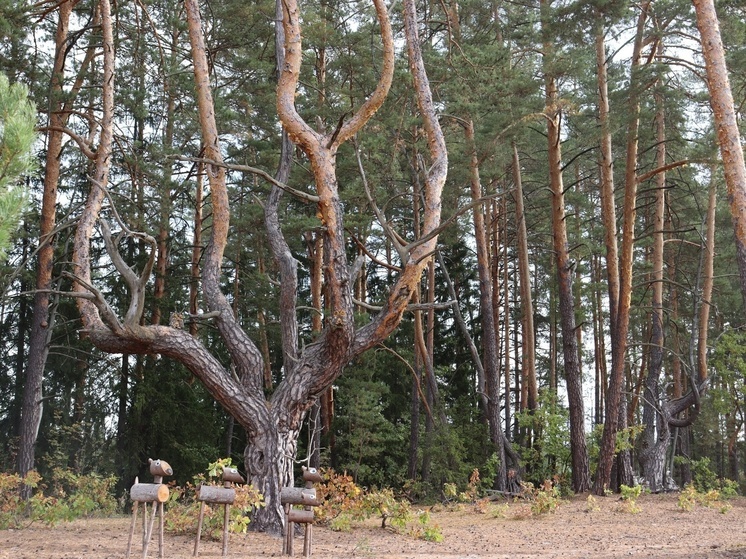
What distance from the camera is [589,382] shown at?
2995 centimetres

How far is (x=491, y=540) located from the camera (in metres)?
Result: 8.38

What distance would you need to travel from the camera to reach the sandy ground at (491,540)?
22.3 feet

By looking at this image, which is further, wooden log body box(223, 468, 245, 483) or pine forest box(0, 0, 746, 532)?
pine forest box(0, 0, 746, 532)

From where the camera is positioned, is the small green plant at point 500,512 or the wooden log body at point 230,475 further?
the small green plant at point 500,512

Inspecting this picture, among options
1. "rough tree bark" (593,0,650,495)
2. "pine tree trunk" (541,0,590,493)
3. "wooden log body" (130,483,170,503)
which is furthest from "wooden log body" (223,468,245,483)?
"pine tree trunk" (541,0,590,493)

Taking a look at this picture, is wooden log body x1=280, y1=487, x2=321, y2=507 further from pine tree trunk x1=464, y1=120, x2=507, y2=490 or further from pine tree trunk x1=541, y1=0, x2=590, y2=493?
pine tree trunk x1=464, y1=120, x2=507, y2=490

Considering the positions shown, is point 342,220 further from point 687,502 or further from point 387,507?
point 687,502

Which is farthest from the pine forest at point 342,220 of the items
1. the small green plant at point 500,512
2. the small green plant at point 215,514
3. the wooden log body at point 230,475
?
the small green plant at point 500,512

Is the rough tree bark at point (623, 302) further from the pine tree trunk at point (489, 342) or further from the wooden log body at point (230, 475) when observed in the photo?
the wooden log body at point (230, 475)

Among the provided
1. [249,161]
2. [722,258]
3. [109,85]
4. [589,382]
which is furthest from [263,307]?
[589,382]

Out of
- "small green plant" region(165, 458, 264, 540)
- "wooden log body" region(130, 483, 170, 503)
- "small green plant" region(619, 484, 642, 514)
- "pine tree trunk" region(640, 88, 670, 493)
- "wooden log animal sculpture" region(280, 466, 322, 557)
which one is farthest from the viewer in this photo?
"pine tree trunk" region(640, 88, 670, 493)

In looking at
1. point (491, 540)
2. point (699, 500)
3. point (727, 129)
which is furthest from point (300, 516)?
point (699, 500)

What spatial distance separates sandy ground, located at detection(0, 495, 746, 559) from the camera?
6.81m

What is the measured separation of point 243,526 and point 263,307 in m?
9.79
